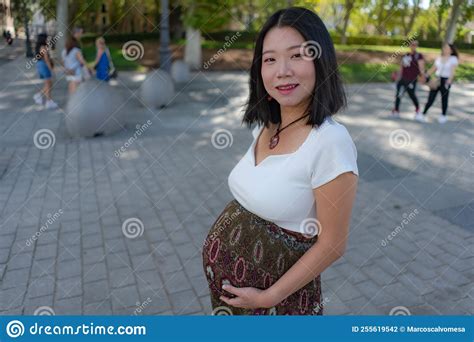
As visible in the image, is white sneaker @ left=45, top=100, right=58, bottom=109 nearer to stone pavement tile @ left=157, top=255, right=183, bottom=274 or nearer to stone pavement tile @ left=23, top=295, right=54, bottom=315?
stone pavement tile @ left=157, top=255, right=183, bottom=274

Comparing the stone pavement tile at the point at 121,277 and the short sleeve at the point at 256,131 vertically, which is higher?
the short sleeve at the point at 256,131

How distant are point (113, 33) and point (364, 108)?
2328 centimetres

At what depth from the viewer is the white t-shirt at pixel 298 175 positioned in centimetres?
126

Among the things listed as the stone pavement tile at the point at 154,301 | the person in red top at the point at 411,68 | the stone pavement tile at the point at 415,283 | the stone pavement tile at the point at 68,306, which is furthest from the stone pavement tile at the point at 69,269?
the person in red top at the point at 411,68

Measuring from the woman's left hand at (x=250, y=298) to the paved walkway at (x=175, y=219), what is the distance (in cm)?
156

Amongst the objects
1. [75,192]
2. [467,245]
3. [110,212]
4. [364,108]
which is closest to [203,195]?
[110,212]

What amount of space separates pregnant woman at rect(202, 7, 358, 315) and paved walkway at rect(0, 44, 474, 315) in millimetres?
1645

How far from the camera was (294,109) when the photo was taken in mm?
1457

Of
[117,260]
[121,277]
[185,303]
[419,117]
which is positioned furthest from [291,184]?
[419,117]

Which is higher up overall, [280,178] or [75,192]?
[280,178]

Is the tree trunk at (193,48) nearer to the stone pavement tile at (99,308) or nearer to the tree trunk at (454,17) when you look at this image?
the tree trunk at (454,17)

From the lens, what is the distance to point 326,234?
1338mm

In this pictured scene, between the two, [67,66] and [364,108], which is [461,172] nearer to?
[364,108]

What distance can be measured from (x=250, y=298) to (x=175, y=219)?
2988 mm
